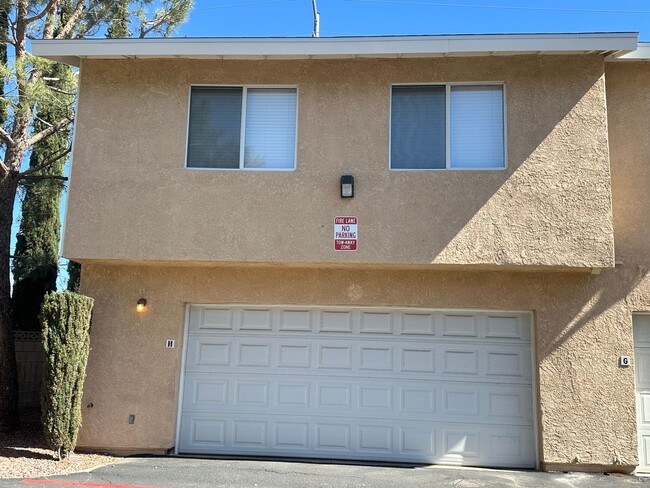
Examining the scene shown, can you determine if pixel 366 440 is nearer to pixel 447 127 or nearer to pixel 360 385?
pixel 360 385

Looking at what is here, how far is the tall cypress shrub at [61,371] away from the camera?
8.45 m

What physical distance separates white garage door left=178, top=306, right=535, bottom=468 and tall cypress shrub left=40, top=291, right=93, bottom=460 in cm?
154

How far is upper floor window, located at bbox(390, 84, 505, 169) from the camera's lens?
899 cm

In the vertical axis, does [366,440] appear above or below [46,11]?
below

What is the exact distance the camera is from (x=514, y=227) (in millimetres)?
8586

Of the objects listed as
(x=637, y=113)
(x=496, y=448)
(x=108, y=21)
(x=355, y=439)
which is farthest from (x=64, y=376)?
(x=637, y=113)

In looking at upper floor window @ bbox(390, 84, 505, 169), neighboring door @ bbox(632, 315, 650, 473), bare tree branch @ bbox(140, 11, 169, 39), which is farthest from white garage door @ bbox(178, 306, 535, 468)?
bare tree branch @ bbox(140, 11, 169, 39)

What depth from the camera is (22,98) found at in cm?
1022

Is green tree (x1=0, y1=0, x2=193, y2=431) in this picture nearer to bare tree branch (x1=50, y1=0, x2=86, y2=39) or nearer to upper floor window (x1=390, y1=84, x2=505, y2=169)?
bare tree branch (x1=50, y1=0, x2=86, y2=39)

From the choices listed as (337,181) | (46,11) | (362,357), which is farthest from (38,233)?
(362,357)

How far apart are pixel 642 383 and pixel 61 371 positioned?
7.88 meters

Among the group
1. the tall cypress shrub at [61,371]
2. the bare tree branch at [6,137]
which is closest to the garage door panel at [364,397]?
the tall cypress shrub at [61,371]

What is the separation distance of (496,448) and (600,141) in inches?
174

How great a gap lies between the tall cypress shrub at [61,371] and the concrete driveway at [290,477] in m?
0.76
